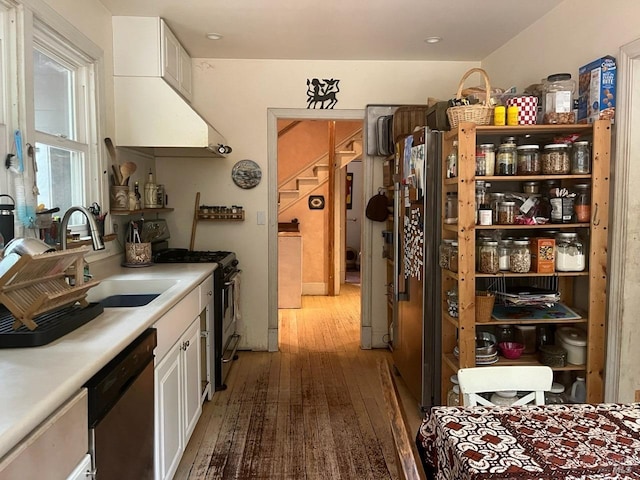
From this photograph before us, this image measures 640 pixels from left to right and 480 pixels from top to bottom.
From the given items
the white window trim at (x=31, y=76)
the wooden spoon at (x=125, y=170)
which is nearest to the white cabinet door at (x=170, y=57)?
the white window trim at (x=31, y=76)

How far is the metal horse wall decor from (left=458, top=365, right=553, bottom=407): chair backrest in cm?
303

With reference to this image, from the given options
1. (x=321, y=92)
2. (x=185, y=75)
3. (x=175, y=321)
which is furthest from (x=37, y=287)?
(x=321, y=92)

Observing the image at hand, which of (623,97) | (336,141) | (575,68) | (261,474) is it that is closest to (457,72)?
(575,68)

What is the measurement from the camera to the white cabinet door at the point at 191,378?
2465mm

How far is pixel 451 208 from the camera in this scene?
9.16 feet

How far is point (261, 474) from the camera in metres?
2.41

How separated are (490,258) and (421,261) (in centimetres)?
44

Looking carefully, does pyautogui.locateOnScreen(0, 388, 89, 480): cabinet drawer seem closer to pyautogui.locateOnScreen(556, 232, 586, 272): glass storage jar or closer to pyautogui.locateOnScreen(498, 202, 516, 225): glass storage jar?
pyautogui.locateOnScreen(498, 202, 516, 225): glass storage jar

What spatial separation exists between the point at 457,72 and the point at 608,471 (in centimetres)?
374

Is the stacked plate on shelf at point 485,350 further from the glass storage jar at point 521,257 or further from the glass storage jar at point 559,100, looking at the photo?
the glass storage jar at point 559,100

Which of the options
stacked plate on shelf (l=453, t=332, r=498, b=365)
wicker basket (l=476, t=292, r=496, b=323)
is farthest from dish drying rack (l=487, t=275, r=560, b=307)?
stacked plate on shelf (l=453, t=332, r=498, b=365)

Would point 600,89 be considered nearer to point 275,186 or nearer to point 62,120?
point 275,186

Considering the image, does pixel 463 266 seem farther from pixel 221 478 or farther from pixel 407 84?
pixel 407 84

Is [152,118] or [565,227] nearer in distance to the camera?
[565,227]
